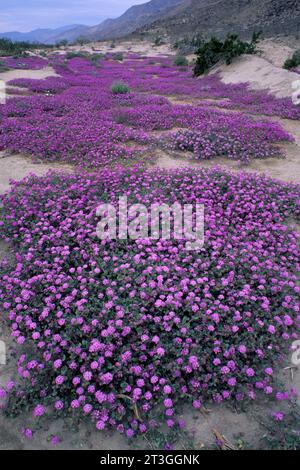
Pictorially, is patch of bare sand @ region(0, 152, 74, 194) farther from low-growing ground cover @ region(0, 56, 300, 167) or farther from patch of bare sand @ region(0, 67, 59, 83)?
patch of bare sand @ region(0, 67, 59, 83)

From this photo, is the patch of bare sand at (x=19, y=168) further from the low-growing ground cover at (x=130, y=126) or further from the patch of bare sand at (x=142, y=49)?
the patch of bare sand at (x=142, y=49)

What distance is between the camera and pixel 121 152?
1014cm

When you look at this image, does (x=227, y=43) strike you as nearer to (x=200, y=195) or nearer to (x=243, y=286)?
(x=200, y=195)

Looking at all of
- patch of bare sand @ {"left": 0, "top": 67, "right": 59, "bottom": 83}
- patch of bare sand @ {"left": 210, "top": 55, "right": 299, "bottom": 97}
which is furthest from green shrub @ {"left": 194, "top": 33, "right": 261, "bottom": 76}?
patch of bare sand @ {"left": 0, "top": 67, "right": 59, "bottom": 83}

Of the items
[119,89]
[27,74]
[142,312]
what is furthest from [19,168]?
[27,74]

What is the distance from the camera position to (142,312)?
443 cm

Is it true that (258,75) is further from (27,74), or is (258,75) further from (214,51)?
(27,74)

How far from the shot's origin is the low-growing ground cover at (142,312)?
151 inches

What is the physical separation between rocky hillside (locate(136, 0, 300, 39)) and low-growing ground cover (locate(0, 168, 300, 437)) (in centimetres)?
4738

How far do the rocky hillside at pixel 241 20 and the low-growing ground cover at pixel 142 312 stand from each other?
155 feet

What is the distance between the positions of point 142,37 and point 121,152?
253ft

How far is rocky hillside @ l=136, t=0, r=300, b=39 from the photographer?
48.8 meters

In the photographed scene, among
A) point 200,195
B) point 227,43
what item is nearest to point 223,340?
point 200,195

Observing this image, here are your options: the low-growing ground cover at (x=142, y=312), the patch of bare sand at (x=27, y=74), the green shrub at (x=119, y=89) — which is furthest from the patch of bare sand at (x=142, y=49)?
the low-growing ground cover at (x=142, y=312)
